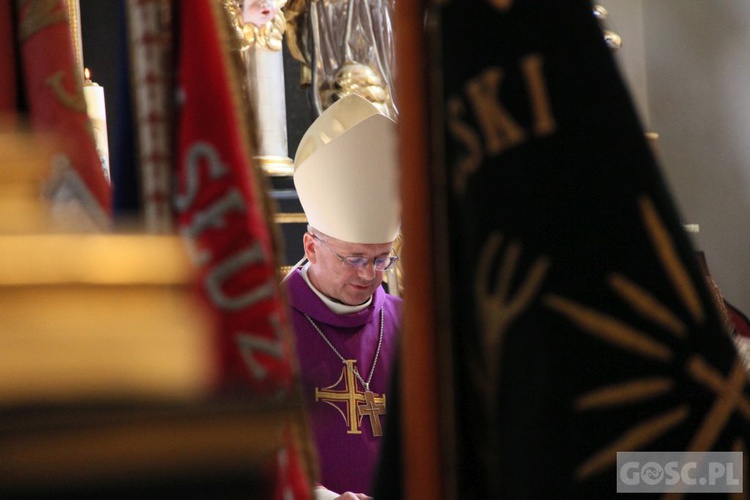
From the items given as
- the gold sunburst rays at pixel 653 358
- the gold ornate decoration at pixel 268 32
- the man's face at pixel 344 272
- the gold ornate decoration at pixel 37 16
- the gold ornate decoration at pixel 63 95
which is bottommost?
the man's face at pixel 344 272

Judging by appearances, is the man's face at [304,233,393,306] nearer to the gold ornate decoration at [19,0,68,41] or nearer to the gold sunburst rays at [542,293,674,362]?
the gold ornate decoration at [19,0,68,41]

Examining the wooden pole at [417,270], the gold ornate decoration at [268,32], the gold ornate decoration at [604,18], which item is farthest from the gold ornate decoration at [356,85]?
the wooden pole at [417,270]

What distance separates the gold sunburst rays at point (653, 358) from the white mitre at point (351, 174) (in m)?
2.11

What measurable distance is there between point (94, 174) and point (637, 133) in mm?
536

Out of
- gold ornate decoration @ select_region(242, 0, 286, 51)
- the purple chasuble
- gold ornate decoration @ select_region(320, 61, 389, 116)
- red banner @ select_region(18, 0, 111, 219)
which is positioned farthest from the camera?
gold ornate decoration @ select_region(320, 61, 389, 116)

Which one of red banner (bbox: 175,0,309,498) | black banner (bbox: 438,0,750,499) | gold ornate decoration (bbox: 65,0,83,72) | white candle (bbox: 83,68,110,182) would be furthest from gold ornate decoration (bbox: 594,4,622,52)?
gold ornate decoration (bbox: 65,0,83,72)

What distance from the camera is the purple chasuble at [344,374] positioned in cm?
260

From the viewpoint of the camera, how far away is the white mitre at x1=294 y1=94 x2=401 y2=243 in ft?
9.21

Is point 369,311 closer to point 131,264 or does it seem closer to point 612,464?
point 612,464

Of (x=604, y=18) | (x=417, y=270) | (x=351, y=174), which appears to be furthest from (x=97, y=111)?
(x=417, y=270)

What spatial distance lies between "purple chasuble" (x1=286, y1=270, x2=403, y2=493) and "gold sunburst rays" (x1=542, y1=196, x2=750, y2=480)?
1.83m

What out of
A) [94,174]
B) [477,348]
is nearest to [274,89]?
[94,174]

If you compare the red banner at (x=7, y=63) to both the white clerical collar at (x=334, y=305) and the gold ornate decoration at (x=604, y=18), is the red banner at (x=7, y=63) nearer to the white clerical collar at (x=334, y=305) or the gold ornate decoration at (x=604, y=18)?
the gold ornate decoration at (x=604, y=18)

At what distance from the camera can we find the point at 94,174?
96 cm
